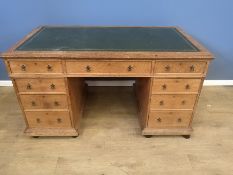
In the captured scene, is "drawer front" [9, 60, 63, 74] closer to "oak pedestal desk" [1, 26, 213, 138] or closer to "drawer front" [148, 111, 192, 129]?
"oak pedestal desk" [1, 26, 213, 138]

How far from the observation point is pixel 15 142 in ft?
5.15

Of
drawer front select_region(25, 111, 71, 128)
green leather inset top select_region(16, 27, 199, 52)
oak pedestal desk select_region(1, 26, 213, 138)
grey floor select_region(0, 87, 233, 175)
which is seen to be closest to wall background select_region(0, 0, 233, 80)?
green leather inset top select_region(16, 27, 199, 52)

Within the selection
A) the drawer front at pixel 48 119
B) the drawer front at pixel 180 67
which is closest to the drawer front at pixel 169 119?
the drawer front at pixel 180 67

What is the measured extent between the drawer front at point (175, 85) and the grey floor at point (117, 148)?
0.46 metres

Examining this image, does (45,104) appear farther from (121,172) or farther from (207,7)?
(207,7)

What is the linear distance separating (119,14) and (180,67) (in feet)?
3.05

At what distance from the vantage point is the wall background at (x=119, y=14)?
6.10 feet

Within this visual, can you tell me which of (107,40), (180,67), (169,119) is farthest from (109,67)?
(169,119)

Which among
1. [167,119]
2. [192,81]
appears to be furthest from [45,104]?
[192,81]

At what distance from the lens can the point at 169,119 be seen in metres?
1.54

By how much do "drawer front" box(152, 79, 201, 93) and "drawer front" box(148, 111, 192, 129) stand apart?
0.20 m

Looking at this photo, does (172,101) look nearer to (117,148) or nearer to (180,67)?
(180,67)

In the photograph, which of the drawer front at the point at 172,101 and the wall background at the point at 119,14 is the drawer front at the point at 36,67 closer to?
the drawer front at the point at 172,101

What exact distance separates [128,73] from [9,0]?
138 cm
